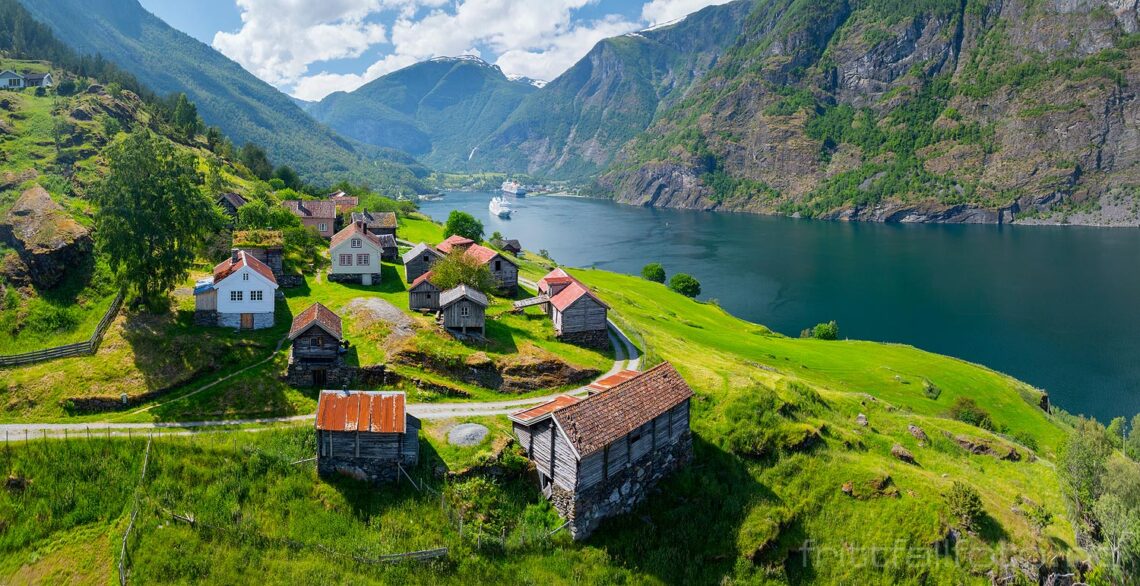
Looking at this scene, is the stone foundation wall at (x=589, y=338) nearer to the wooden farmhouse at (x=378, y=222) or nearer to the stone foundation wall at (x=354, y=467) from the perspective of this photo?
the stone foundation wall at (x=354, y=467)

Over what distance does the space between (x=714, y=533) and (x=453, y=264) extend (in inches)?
1394

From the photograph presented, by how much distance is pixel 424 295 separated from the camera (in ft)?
198

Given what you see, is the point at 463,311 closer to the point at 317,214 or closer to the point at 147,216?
the point at 147,216

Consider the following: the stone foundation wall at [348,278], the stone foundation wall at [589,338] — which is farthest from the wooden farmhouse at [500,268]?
the stone foundation wall at [589,338]

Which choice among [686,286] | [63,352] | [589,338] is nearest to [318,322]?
[63,352]

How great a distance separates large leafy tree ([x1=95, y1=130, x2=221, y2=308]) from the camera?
4844 centimetres

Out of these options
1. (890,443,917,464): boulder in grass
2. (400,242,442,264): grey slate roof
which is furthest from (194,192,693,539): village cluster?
(890,443,917,464): boulder in grass

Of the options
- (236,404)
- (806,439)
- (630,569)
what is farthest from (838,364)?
(236,404)

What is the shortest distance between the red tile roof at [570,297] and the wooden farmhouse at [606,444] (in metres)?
17.5

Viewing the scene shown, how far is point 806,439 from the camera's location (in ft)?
151

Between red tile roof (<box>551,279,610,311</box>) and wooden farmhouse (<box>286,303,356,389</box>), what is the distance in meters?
20.9

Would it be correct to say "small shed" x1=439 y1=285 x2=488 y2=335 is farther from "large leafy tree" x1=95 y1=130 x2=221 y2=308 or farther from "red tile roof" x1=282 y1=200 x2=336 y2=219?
"red tile roof" x1=282 y1=200 x2=336 y2=219

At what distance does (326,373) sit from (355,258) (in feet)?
87.3

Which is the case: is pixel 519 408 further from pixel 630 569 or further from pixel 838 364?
pixel 838 364
